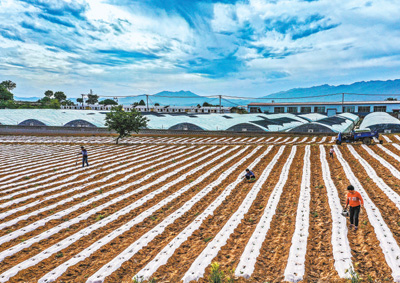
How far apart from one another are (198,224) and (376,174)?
43.2 ft

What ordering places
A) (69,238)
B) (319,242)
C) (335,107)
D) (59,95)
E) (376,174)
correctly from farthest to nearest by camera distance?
(59,95) → (335,107) → (376,174) → (69,238) → (319,242)

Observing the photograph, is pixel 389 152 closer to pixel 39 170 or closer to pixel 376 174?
pixel 376 174

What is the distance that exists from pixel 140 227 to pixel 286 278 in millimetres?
5949

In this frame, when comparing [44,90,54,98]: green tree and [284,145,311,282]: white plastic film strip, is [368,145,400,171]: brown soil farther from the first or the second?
[44,90,54,98]: green tree

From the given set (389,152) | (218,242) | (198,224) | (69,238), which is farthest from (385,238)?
(389,152)

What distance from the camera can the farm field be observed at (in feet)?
22.6

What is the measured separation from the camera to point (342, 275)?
6289 millimetres

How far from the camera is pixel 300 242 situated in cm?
810

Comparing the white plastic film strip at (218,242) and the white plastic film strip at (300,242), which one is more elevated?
the white plastic film strip at (300,242)

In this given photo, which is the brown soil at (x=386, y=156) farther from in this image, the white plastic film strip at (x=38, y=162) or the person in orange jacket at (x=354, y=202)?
the white plastic film strip at (x=38, y=162)

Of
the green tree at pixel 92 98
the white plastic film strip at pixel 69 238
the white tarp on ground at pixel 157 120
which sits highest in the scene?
the green tree at pixel 92 98

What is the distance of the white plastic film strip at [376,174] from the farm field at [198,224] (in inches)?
2.0

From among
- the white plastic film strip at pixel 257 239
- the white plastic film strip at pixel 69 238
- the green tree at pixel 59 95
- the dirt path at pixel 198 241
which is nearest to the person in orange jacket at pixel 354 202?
the white plastic film strip at pixel 257 239

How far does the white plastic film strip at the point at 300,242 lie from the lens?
21.1 feet
